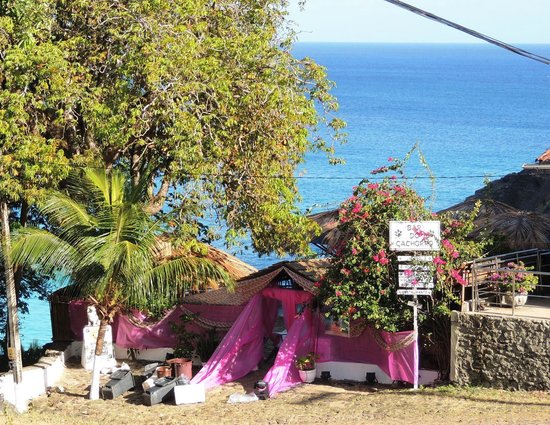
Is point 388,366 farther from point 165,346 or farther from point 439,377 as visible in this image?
point 165,346

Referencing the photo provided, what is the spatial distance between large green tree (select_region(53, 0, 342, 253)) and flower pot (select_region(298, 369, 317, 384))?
96.5 inches

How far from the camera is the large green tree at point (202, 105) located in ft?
53.2

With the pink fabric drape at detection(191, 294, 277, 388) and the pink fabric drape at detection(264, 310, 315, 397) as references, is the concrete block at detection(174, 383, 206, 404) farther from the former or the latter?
the pink fabric drape at detection(264, 310, 315, 397)

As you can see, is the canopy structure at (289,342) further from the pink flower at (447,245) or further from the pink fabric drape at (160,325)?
the pink flower at (447,245)

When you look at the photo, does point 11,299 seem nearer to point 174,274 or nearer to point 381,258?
A: point 174,274

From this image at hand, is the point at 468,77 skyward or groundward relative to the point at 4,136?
skyward

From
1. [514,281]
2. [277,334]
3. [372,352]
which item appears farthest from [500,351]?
[277,334]

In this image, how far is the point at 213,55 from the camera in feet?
55.7

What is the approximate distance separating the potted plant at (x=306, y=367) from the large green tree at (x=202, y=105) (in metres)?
2.25

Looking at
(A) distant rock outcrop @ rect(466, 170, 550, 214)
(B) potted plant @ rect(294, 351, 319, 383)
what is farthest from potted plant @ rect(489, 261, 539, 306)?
(A) distant rock outcrop @ rect(466, 170, 550, 214)

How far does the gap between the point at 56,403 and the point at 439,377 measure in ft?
21.4

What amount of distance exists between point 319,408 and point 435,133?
271 feet

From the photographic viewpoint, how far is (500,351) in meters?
14.7

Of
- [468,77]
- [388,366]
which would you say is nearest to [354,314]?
[388,366]
